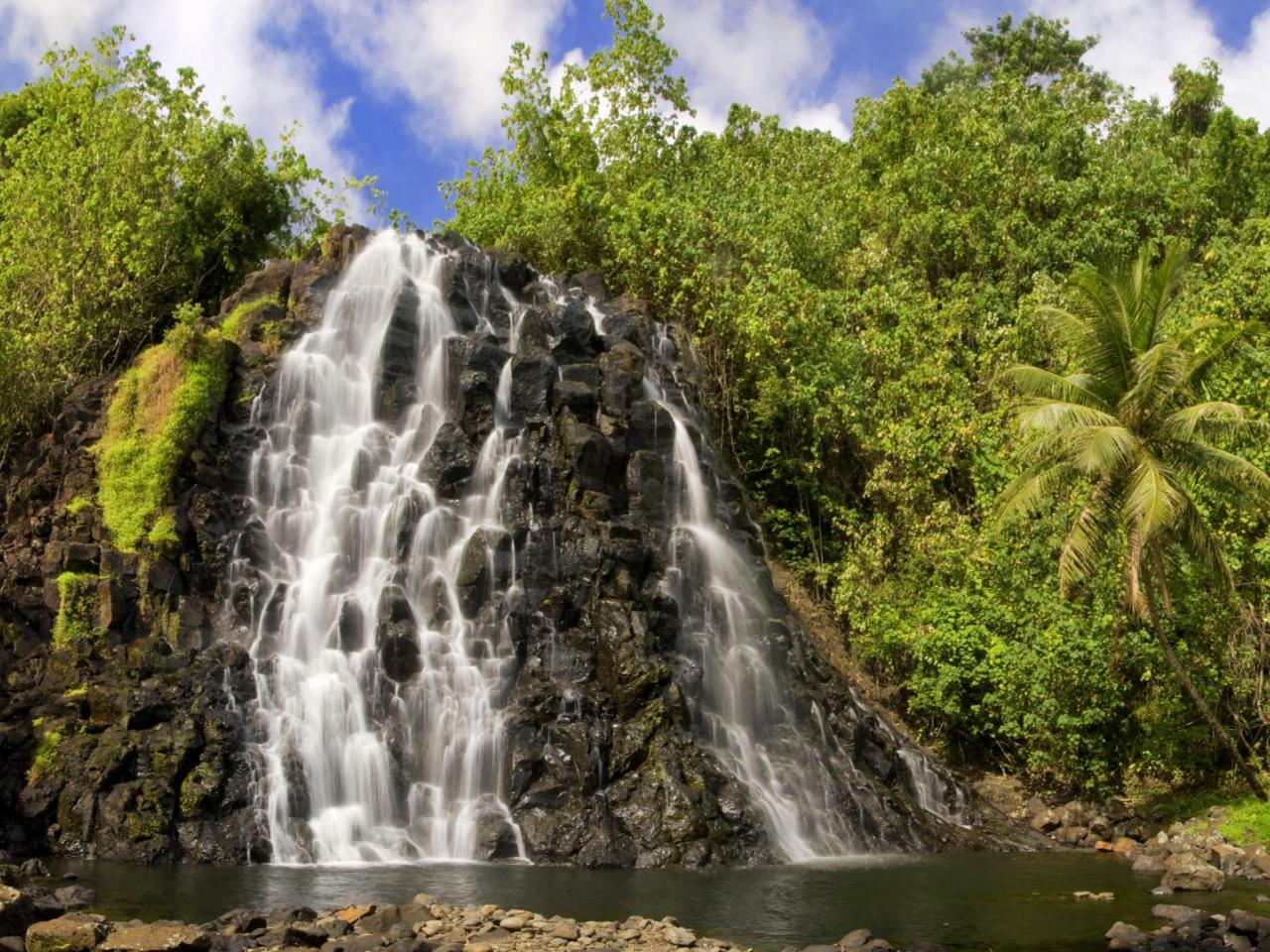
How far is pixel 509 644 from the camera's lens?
2608 centimetres

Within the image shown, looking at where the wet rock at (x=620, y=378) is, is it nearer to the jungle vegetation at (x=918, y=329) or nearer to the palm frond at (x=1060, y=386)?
the jungle vegetation at (x=918, y=329)

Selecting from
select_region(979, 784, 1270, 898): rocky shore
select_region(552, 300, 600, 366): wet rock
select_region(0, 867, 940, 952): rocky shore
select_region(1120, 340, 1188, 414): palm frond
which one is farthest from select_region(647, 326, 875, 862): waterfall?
select_region(1120, 340, 1188, 414): palm frond

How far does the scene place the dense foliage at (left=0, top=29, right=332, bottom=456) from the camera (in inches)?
1371

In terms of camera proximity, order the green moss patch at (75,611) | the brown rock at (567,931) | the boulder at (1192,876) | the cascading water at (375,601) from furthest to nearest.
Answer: the green moss patch at (75,611) < the cascading water at (375,601) < the boulder at (1192,876) < the brown rock at (567,931)

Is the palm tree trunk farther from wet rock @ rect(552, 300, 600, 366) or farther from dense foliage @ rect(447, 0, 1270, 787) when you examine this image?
wet rock @ rect(552, 300, 600, 366)

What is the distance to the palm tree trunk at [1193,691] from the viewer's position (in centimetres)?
2520

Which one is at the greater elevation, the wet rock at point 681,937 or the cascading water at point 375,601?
the cascading water at point 375,601

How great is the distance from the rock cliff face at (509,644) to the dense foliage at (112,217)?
16.0 feet

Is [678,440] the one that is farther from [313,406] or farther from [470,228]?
[470,228]

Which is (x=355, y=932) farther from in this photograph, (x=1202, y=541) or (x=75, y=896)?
(x=1202, y=541)

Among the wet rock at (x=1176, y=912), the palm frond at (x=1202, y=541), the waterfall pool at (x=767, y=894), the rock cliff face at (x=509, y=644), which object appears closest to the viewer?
the waterfall pool at (x=767, y=894)

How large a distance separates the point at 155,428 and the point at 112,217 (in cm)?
1175

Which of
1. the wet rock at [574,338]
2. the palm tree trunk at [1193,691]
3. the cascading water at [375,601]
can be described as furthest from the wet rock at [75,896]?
the palm tree trunk at [1193,691]

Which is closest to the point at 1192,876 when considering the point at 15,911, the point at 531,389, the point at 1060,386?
the point at 1060,386
